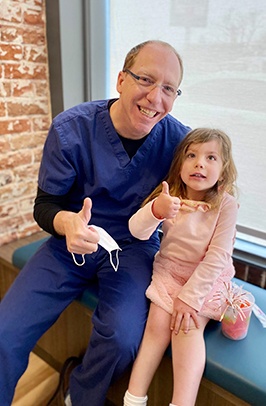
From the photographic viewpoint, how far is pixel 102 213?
4.12 feet

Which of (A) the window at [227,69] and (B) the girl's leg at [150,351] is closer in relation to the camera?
(B) the girl's leg at [150,351]

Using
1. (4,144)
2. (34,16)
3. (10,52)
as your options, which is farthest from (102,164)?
(34,16)

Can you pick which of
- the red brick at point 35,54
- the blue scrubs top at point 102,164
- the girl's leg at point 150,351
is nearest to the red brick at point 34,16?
the red brick at point 35,54

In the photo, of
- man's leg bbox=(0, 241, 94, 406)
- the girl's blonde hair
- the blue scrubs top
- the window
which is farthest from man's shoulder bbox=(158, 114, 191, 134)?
man's leg bbox=(0, 241, 94, 406)

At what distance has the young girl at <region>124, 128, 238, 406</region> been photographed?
1.02 metres

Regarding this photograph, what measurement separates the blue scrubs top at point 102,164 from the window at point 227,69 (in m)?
0.30

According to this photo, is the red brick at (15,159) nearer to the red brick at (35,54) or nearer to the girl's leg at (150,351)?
the red brick at (35,54)

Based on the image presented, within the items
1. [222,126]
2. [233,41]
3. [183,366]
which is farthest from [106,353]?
[233,41]

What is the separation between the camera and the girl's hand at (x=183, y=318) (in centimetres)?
103

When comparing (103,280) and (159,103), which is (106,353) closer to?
(103,280)

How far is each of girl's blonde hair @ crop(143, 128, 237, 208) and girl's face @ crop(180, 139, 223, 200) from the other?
0.02 meters

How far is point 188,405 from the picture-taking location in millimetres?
953

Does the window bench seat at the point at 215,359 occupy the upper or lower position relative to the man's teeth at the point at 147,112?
lower

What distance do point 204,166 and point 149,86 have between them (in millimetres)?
289
